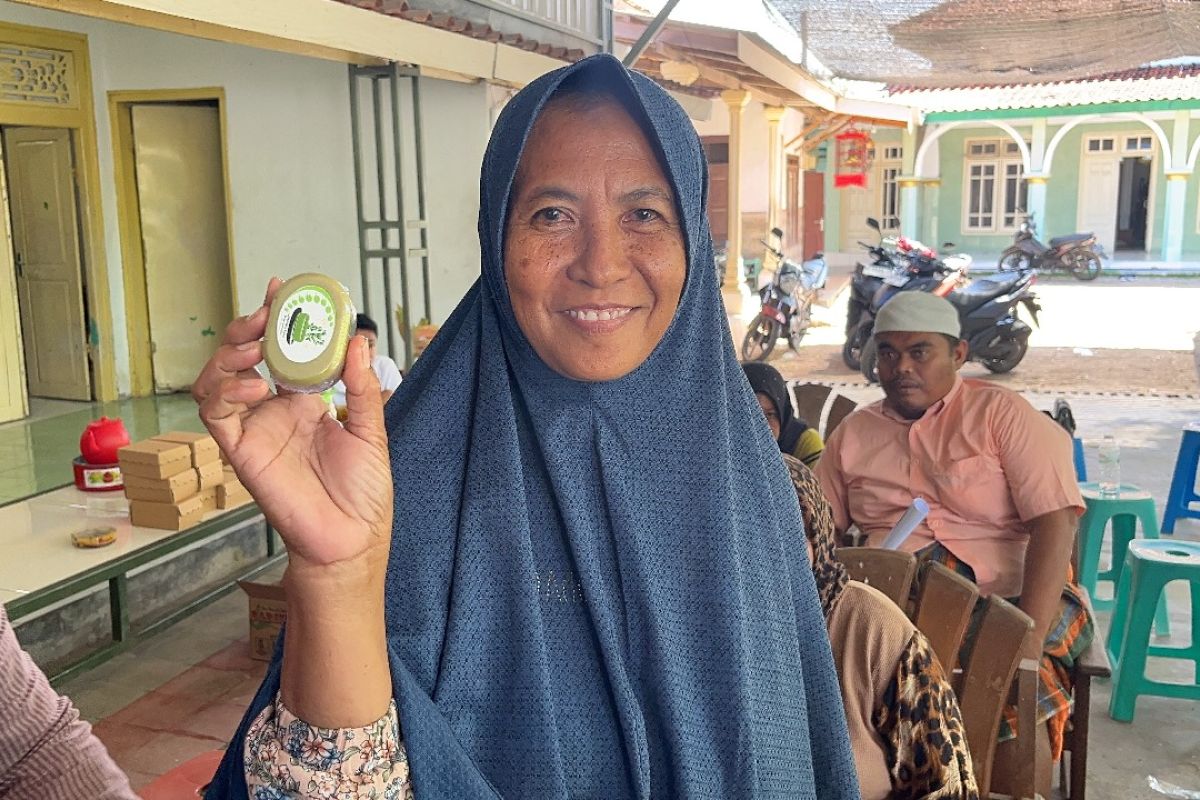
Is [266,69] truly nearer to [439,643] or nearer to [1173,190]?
[439,643]

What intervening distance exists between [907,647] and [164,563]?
3.92m

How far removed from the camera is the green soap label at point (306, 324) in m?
0.99

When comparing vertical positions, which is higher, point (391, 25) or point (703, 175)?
point (391, 25)

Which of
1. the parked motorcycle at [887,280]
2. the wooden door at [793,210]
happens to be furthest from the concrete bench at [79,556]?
the wooden door at [793,210]

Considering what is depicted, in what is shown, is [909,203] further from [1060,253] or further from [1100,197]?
[1100,197]

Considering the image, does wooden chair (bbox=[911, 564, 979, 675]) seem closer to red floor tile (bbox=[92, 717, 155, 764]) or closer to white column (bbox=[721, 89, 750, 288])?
red floor tile (bbox=[92, 717, 155, 764])

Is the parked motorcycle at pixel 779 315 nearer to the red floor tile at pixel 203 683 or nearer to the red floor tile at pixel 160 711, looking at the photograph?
the red floor tile at pixel 203 683

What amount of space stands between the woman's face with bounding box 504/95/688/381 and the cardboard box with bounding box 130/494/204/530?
288 centimetres

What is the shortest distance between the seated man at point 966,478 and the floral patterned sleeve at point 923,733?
116 centimetres

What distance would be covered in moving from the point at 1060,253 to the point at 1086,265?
20.0 inches

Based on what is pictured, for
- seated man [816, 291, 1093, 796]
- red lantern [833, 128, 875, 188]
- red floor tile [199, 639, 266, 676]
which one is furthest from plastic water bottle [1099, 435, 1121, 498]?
red lantern [833, 128, 875, 188]

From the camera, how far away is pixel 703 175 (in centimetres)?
130

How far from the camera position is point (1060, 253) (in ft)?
64.3

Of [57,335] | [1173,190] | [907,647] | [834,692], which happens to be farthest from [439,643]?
[1173,190]
